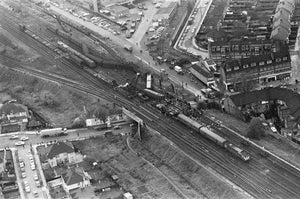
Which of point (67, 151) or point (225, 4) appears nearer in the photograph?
point (67, 151)

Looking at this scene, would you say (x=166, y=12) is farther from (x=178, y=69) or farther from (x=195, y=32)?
(x=178, y=69)

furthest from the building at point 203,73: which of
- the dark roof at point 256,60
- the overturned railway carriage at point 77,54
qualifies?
the overturned railway carriage at point 77,54

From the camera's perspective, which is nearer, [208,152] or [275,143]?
[275,143]

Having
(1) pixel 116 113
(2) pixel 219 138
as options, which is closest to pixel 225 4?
(1) pixel 116 113

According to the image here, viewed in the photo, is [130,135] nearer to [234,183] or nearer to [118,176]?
[118,176]

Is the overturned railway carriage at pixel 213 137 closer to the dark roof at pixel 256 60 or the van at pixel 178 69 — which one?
the dark roof at pixel 256 60

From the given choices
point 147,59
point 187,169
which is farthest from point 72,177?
point 147,59

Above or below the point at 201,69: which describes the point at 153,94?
below
